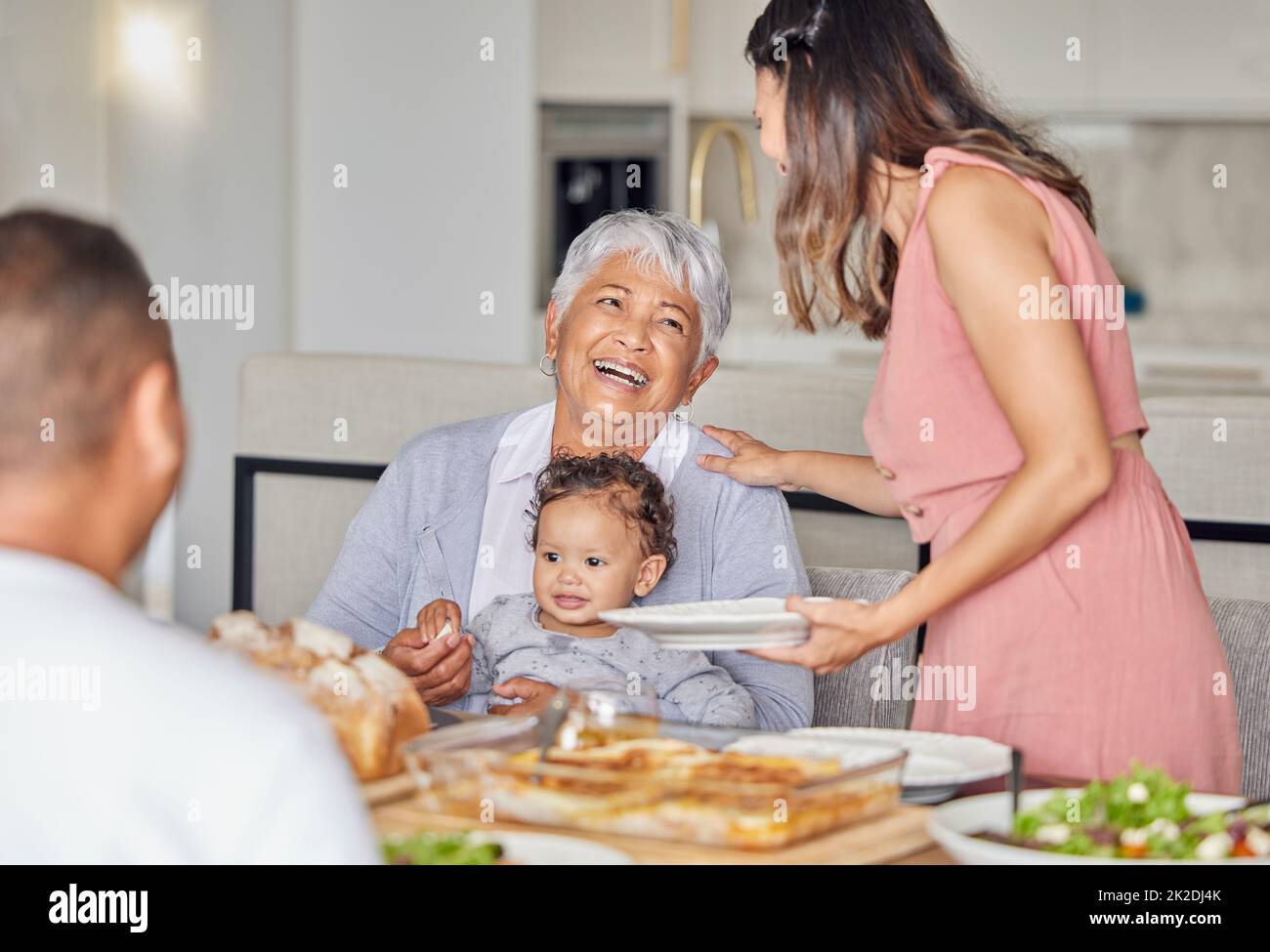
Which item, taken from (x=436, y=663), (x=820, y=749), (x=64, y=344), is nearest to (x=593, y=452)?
(x=436, y=663)

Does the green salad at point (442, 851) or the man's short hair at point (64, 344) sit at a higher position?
the man's short hair at point (64, 344)

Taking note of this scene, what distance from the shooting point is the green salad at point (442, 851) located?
3.44 ft

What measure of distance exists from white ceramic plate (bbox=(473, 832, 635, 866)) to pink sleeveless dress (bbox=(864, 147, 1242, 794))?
609 mm

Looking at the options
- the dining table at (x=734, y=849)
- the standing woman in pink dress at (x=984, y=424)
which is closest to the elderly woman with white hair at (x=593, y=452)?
the standing woman in pink dress at (x=984, y=424)

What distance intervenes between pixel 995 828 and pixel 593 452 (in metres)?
1.12

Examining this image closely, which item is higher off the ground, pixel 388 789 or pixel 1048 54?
pixel 1048 54

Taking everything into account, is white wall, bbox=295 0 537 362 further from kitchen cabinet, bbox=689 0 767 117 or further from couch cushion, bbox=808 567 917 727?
couch cushion, bbox=808 567 917 727

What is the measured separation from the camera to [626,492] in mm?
2031

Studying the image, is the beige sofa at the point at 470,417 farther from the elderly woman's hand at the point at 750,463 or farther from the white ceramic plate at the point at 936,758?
the white ceramic plate at the point at 936,758

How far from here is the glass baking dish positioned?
1135mm

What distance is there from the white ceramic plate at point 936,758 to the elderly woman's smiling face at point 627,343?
803 millimetres

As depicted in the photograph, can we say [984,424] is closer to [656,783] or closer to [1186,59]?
[656,783]
